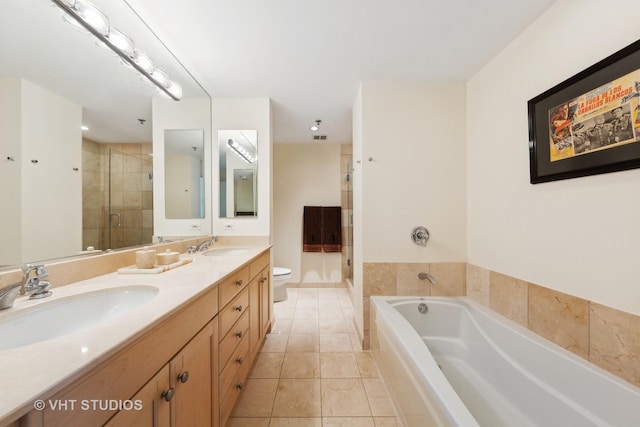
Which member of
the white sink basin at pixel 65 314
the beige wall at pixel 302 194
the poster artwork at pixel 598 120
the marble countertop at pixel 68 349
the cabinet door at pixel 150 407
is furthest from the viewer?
the beige wall at pixel 302 194

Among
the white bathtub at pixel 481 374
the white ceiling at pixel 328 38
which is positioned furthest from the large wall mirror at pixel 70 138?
the white bathtub at pixel 481 374

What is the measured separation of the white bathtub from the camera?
90 centimetres

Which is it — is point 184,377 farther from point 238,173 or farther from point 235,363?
point 238,173

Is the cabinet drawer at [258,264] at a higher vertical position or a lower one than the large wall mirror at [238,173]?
lower

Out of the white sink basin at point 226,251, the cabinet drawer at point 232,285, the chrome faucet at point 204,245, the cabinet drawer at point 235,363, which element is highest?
the chrome faucet at point 204,245

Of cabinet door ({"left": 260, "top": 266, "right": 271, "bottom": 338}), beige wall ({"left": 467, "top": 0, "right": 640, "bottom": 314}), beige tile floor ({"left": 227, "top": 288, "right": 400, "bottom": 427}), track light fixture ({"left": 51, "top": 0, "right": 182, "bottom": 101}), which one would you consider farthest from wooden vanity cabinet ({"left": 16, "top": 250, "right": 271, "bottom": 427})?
beige wall ({"left": 467, "top": 0, "right": 640, "bottom": 314})

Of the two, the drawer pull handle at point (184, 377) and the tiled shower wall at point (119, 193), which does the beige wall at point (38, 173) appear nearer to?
the tiled shower wall at point (119, 193)

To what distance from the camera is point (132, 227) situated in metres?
1.32

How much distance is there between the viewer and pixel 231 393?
46.4 inches

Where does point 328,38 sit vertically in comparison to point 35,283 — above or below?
above

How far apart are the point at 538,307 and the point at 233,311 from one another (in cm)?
170

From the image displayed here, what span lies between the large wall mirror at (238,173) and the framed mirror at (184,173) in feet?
0.58

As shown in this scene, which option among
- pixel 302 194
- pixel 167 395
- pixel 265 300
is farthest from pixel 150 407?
pixel 302 194

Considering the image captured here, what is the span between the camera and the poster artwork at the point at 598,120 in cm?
89
